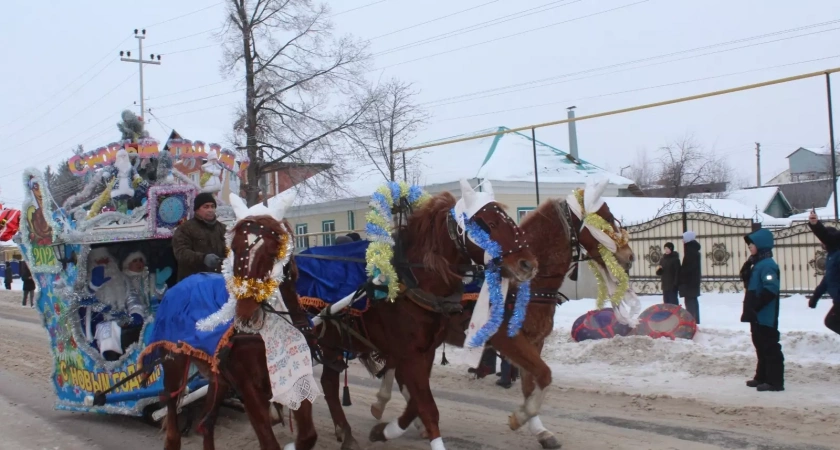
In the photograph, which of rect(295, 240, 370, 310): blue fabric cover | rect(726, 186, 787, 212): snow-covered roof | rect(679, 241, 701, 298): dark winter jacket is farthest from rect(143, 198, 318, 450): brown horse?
rect(726, 186, 787, 212): snow-covered roof

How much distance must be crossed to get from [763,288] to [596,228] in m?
2.42

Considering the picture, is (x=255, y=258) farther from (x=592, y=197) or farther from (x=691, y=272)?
(x=691, y=272)

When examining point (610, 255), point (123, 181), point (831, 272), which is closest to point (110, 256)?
point (123, 181)

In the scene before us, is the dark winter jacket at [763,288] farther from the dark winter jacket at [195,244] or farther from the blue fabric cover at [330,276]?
the dark winter jacket at [195,244]

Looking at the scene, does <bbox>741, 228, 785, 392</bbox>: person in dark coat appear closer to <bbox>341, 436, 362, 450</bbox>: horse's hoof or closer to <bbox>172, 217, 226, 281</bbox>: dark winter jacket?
<bbox>341, 436, 362, 450</bbox>: horse's hoof

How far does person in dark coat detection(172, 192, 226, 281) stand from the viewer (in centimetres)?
634

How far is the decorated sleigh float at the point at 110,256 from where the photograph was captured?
707cm

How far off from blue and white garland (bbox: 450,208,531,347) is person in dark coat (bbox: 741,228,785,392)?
11.4ft

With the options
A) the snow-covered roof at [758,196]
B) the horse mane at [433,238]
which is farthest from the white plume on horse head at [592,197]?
the snow-covered roof at [758,196]

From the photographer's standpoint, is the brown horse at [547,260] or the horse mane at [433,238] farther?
the brown horse at [547,260]

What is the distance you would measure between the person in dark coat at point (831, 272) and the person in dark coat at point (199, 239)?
625cm

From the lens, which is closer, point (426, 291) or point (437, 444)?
point (437, 444)

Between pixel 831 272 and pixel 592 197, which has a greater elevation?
pixel 592 197

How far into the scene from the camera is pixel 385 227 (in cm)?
577
